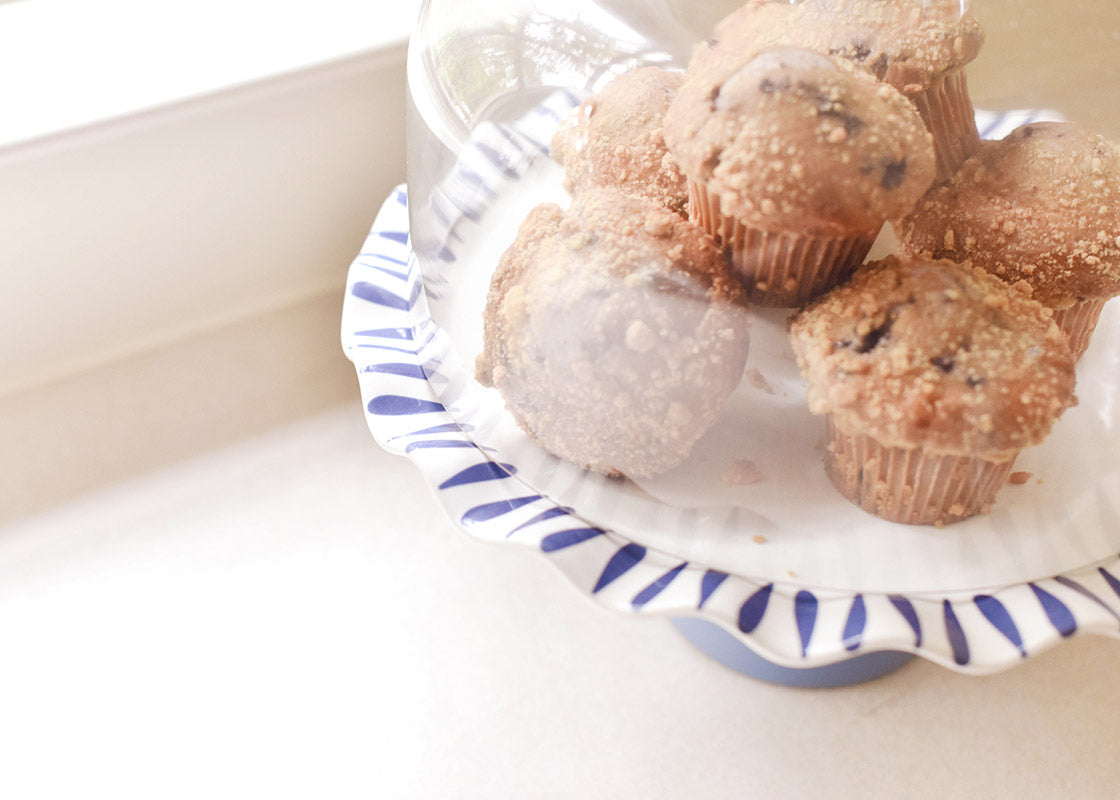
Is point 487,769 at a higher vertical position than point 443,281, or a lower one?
lower

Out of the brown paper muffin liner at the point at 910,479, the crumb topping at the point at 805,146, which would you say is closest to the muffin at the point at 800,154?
the crumb topping at the point at 805,146

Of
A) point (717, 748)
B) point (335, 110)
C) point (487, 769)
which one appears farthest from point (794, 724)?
point (335, 110)

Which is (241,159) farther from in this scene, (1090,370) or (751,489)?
(1090,370)

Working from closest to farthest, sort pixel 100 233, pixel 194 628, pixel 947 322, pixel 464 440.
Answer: pixel 947 322 < pixel 464 440 < pixel 194 628 < pixel 100 233

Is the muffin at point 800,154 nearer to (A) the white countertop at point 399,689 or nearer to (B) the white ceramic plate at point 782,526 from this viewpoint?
(B) the white ceramic plate at point 782,526

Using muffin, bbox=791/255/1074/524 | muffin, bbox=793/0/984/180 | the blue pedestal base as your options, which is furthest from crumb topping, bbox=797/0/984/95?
the blue pedestal base

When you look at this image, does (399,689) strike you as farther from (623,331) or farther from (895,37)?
(895,37)

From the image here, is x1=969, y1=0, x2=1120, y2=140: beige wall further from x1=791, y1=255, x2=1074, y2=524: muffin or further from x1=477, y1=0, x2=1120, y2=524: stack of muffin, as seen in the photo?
x1=791, y1=255, x2=1074, y2=524: muffin
